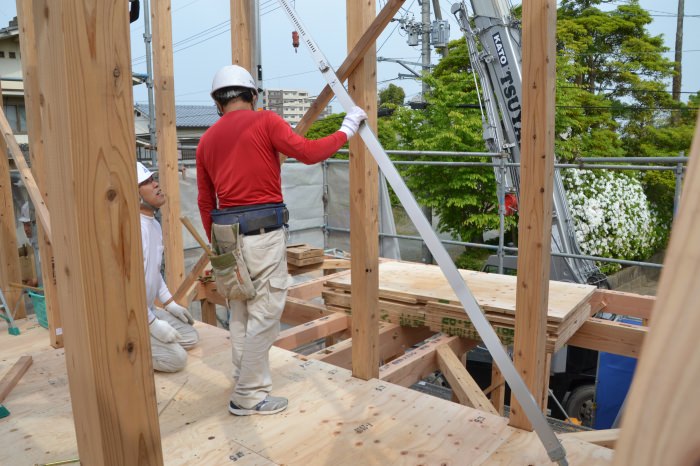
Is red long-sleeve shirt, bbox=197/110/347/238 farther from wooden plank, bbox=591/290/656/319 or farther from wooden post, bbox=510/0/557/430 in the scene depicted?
wooden plank, bbox=591/290/656/319

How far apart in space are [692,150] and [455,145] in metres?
13.3

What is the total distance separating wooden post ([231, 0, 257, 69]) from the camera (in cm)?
373

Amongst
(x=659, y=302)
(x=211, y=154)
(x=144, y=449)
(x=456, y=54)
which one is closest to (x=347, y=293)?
(x=211, y=154)

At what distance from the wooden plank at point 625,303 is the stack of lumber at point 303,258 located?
3139mm

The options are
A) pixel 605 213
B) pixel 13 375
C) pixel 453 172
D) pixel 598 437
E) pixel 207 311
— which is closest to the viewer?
pixel 598 437

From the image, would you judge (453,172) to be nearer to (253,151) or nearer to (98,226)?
(253,151)

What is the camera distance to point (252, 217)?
2871mm

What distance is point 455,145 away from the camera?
1336 cm

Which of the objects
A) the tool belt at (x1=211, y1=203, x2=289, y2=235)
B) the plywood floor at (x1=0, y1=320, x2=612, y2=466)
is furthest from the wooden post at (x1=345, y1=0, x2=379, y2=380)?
the tool belt at (x1=211, y1=203, x2=289, y2=235)

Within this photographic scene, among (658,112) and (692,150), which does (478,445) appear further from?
(658,112)

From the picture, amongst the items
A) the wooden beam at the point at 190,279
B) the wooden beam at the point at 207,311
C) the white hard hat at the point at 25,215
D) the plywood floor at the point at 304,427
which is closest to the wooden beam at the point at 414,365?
the plywood floor at the point at 304,427

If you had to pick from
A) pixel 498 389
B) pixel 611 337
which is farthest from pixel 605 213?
pixel 611 337

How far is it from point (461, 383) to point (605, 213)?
28.5ft

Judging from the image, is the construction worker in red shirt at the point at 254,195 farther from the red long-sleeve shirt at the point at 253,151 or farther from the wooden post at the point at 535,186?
the wooden post at the point at 535,186
